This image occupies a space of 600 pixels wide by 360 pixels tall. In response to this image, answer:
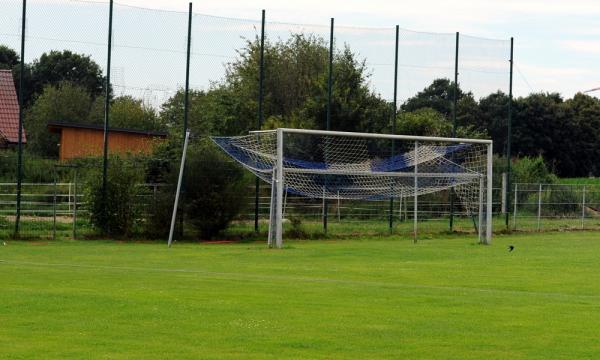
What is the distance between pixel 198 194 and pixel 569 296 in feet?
52.4

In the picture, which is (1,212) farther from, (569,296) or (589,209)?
(589,209)

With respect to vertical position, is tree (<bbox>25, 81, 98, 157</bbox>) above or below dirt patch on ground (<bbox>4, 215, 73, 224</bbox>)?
above

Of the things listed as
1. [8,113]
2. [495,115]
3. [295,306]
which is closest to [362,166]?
[8,113]

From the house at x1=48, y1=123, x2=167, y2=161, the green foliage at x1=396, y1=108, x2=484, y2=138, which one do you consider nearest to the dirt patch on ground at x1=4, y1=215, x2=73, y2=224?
the house at x1=48, y1=123, x2=167, y2=161

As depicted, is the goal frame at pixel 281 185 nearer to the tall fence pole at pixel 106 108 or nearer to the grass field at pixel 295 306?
the grass field at pixel 295 306

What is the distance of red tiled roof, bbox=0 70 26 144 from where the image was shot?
35281 mm

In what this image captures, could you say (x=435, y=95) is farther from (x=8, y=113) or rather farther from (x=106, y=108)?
(x=106, y=108)

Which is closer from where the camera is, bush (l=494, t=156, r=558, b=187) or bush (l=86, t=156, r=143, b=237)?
bush (l=86, t=156, r=143, b=237)

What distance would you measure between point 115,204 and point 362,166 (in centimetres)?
728

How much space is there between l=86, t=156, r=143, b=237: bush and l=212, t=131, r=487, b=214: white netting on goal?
3129mm

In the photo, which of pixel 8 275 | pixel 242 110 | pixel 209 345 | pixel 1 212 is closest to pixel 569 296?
pixel 209 345

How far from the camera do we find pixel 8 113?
35406 millimetres

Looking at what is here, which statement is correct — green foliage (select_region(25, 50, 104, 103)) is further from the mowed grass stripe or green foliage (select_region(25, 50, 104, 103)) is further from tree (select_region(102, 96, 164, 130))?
the mowed grass stripe

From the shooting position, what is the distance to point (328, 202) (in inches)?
1374
